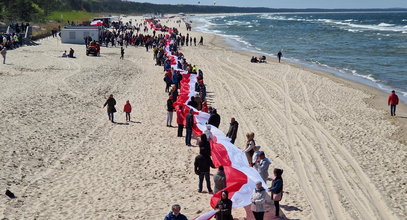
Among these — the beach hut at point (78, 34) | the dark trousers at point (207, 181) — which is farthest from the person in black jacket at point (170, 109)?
the beach hut at point (78, 34)

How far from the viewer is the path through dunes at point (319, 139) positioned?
36.0 ft

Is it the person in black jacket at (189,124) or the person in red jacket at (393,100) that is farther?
the person in red jacket at (393,100)

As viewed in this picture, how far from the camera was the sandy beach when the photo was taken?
1048cm

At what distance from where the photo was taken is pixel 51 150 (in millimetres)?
13680

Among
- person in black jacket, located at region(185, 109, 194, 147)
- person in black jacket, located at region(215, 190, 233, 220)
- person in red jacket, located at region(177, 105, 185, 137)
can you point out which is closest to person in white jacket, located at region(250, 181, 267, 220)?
person in black jacket, located at region(215, 190, 233, 220)

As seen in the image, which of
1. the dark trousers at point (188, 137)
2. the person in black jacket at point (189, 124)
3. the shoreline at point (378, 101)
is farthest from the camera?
the shoreline at point (378, 101)

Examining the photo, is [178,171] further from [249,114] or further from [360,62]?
[360,62]

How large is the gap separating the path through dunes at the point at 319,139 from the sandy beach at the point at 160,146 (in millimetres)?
42

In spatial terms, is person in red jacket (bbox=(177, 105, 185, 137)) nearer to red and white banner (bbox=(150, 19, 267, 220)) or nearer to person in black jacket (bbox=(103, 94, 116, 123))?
red and white banner (bbox=(150, 19, 267, 220))

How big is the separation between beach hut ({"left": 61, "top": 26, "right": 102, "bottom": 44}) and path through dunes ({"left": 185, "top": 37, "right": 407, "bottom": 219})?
17.5 metres

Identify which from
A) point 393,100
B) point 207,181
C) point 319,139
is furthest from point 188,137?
point 393,100

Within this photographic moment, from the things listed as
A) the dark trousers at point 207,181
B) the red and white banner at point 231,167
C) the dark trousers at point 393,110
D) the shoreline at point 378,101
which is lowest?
the shoreline at point 378,101

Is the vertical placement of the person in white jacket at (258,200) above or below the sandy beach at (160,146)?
above

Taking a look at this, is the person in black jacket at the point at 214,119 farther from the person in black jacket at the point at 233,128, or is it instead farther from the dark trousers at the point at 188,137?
the person in black jacket at the point at 233,128
